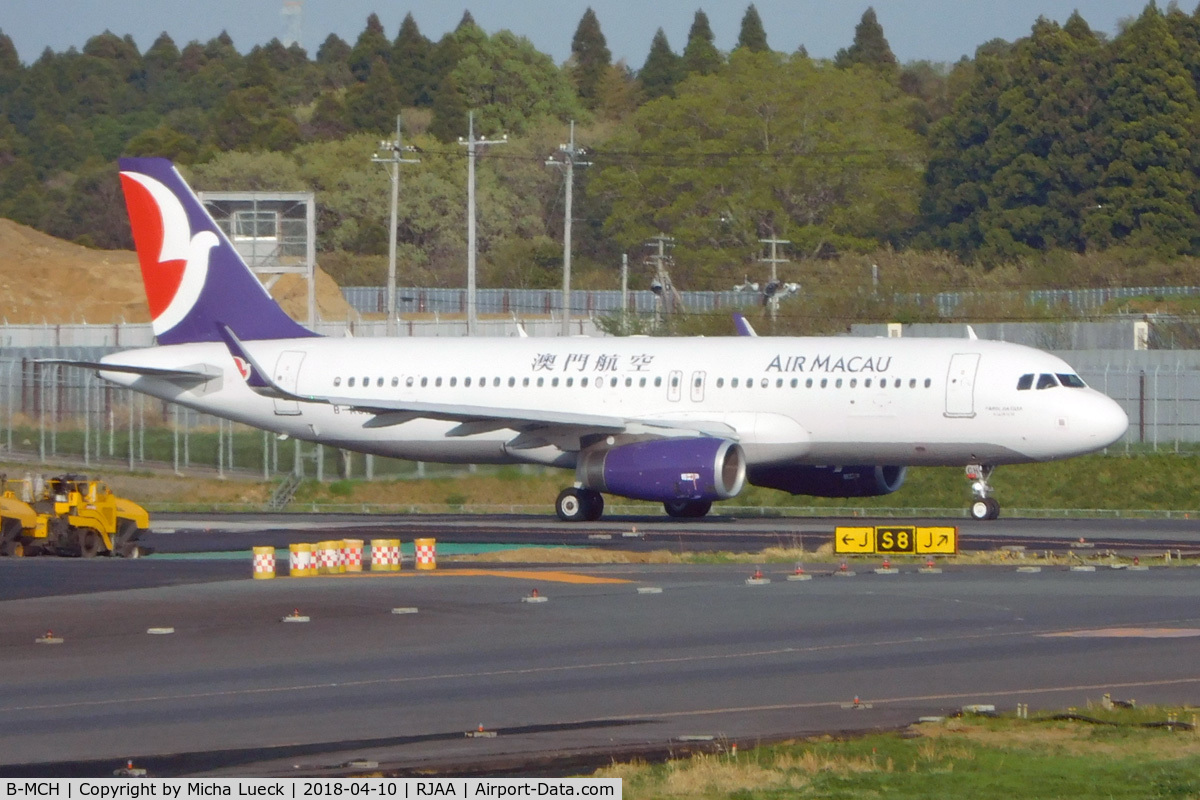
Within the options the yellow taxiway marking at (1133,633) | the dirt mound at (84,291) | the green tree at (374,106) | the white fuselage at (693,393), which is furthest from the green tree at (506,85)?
the yellow taxiway marking at (1133,633)

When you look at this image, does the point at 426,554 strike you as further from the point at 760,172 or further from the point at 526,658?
the point at 760,172

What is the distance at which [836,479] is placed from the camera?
38.0 metres

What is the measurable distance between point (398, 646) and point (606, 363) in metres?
20.0

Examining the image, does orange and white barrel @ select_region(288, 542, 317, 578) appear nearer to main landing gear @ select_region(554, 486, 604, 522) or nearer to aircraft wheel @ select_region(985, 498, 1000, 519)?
main landing gear @ select_region(554, 486, 604, 522)

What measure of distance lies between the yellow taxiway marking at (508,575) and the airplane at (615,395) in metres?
8.83

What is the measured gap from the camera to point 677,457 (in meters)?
34.7

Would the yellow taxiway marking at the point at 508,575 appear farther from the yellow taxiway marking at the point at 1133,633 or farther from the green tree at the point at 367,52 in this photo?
the green tree at the point at 367,52

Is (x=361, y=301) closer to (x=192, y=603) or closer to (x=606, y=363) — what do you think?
(x=606, y=363)

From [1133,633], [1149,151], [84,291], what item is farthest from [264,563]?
[1149,151]

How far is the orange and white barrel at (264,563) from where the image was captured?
25.3 meters

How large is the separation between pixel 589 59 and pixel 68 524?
15904 centimetres

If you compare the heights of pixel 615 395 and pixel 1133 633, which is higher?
pixel 615 395

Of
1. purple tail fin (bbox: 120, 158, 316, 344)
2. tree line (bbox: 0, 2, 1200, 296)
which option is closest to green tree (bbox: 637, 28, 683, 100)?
tree line (bbox: 0, 2, 1200, 296)

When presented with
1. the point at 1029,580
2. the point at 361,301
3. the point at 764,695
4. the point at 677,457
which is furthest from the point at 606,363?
the point at 361,301
